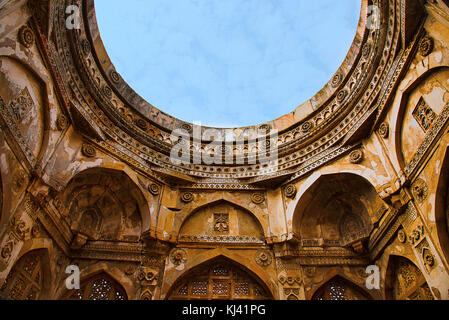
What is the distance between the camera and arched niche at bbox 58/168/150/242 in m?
8.91

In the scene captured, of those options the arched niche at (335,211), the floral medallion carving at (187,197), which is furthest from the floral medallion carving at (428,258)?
the floral medallion carving at (187,197)

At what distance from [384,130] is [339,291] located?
458cm

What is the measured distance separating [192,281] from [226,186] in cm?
320

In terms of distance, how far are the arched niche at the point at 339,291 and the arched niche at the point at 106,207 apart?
5301 millimetres

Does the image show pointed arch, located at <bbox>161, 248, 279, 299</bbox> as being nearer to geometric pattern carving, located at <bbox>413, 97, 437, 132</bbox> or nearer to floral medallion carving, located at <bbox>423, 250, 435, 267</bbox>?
floral medallion carving, located at <bbox>423, 250, 435, 267</bbox>

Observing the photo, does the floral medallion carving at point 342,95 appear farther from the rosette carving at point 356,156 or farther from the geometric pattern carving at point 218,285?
the geometric pattern carving at point 218,285

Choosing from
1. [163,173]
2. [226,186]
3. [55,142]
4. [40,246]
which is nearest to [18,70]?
[55,142]

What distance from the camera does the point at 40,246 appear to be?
7.43m

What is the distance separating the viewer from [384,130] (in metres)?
8.03

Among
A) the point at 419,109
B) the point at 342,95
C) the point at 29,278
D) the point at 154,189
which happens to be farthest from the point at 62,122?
the point at 419,109

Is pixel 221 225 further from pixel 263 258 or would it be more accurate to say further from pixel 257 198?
pixel 263 258

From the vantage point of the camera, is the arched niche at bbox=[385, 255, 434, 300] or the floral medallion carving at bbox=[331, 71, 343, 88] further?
the floral medallion carving at bbox=[331, 71, 343, 88]

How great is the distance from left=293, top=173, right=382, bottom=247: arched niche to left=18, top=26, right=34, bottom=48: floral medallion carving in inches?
317

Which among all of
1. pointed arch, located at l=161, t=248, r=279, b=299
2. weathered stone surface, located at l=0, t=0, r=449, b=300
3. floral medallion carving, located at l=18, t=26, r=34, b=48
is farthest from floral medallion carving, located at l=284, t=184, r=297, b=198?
floral medallion carving, located at l=18, t=26, r=34, b=48
